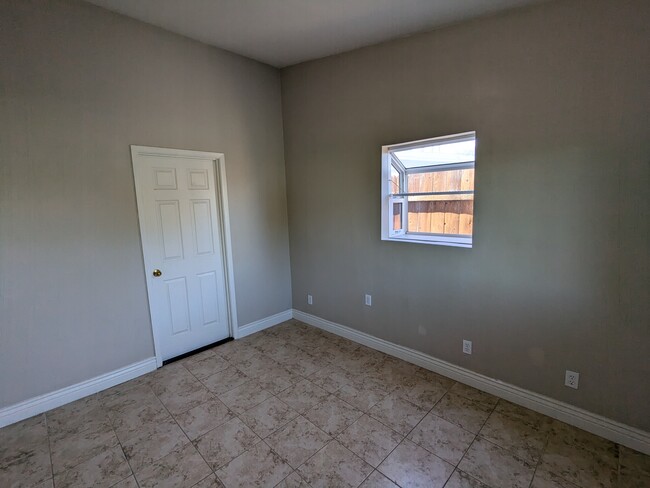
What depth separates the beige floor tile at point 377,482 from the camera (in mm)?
1723

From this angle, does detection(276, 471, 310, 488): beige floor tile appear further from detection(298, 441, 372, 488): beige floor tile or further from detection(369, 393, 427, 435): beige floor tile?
detection(369, 393, 427, 435): beige floor tile

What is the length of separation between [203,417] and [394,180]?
2622mm

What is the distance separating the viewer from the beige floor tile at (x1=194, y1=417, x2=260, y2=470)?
6.37ft

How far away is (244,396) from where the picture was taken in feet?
8.39

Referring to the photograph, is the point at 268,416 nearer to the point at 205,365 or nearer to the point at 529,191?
the point at 205,365

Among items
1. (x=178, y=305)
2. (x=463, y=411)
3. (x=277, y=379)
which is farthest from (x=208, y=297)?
(x=463, y=411)

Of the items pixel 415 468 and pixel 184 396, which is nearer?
pixel 415 468

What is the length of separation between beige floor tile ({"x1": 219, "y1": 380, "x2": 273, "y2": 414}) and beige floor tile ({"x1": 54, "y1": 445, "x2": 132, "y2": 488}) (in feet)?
2.40

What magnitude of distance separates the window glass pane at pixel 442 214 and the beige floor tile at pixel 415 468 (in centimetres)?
168

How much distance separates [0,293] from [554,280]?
3912 millimetres

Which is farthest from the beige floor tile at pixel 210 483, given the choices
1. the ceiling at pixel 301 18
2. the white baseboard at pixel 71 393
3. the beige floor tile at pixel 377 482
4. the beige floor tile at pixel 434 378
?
the ceiling at pixel 301 18

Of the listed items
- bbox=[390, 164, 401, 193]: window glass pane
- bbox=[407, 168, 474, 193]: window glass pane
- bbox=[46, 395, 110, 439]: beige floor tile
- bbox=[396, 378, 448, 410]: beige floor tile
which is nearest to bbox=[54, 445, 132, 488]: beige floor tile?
bbox=[46, 395, 110, 439]: beige floor tile

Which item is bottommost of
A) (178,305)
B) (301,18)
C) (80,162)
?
(178,305)

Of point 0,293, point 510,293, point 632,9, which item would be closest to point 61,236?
point 0,293
